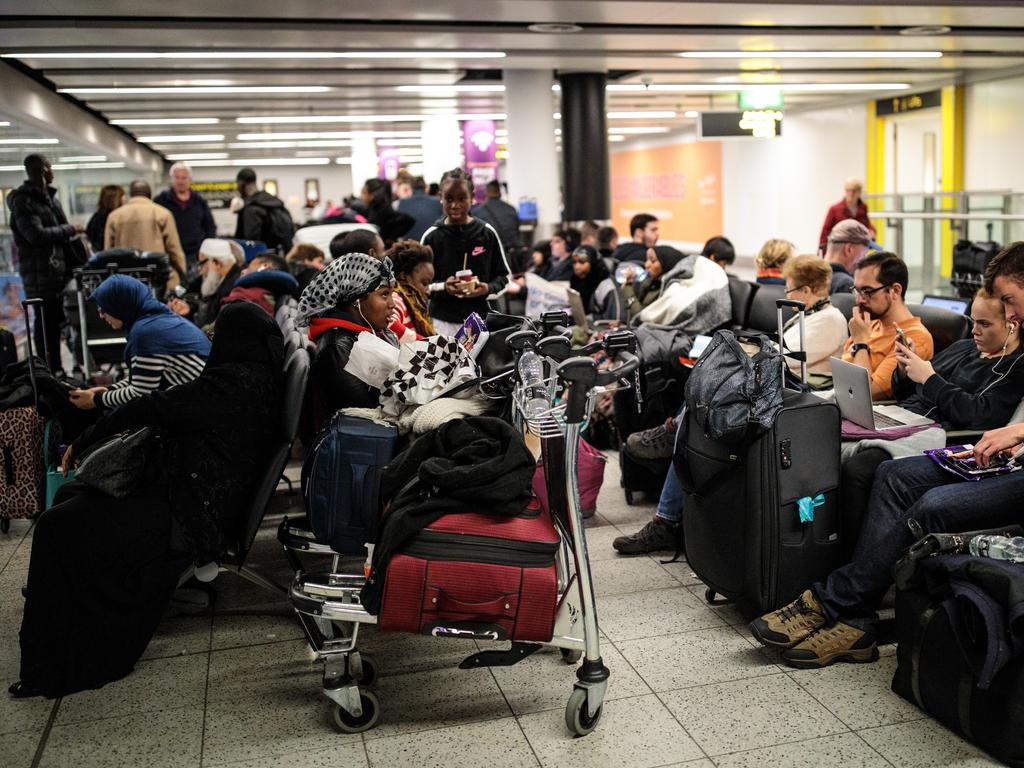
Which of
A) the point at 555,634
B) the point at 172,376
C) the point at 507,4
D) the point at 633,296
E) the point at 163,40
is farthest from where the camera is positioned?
the point at 163,40

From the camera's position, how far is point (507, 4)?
820 centimetres

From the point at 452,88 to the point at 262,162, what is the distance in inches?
776

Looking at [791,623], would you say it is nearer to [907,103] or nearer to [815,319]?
[815,319]

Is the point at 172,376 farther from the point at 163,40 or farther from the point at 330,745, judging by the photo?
the point at 163,40

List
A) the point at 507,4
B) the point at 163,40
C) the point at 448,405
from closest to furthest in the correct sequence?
the point at 448,405 → the point at 507,4 → the point at 163,40

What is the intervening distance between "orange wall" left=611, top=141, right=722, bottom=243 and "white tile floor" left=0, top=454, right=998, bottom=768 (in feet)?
67.4

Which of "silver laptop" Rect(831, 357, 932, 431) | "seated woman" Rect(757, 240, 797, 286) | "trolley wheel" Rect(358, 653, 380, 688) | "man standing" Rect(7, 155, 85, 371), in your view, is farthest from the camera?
"man standing" Rect(7, 155, 85, 371)

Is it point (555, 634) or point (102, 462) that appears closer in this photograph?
point (555, 634)

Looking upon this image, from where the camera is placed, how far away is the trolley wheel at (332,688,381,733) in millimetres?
2904

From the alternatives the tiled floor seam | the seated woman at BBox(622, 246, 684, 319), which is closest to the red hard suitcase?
the tiled floor seam

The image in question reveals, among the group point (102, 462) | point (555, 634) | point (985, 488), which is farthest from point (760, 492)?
point (102, 462)

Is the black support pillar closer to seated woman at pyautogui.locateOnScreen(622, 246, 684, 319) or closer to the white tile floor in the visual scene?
seated woman at pyautogui.locateOnScreen(622, 246, 684, 319)

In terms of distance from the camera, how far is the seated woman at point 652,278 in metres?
6.74

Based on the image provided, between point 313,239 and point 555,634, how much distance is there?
20.1 ft
